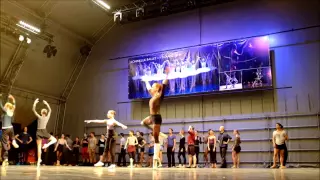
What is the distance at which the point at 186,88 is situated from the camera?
16.5 metres

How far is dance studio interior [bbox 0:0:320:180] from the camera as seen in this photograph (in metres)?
14.6

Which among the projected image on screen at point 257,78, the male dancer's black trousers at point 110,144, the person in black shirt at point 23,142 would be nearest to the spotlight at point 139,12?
the projected image on screen at point 257,78

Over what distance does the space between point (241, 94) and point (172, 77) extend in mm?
3624

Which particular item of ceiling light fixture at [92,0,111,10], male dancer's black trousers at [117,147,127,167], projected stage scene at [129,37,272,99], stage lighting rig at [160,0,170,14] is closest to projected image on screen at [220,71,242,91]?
projected stage scene at [129,37,272,99]

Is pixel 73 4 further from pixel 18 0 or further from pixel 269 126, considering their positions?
pixel 269 126

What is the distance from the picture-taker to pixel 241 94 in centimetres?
1577

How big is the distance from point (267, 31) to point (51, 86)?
1277cm

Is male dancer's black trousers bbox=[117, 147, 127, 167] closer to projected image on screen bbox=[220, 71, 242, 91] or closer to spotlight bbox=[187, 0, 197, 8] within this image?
projected image on screen bbox=[220, 71, 242, 91]

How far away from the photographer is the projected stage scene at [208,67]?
15055 mm

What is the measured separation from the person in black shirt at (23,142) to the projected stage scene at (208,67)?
18.6 ft

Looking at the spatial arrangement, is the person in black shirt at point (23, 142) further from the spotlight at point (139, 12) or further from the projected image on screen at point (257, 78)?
the projected image on screen at point (257, 78)

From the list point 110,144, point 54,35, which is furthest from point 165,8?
point 110,144

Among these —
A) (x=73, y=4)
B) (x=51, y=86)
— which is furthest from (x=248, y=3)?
(x=51, y=86)

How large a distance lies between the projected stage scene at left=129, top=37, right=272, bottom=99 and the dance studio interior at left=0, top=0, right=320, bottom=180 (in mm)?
51
